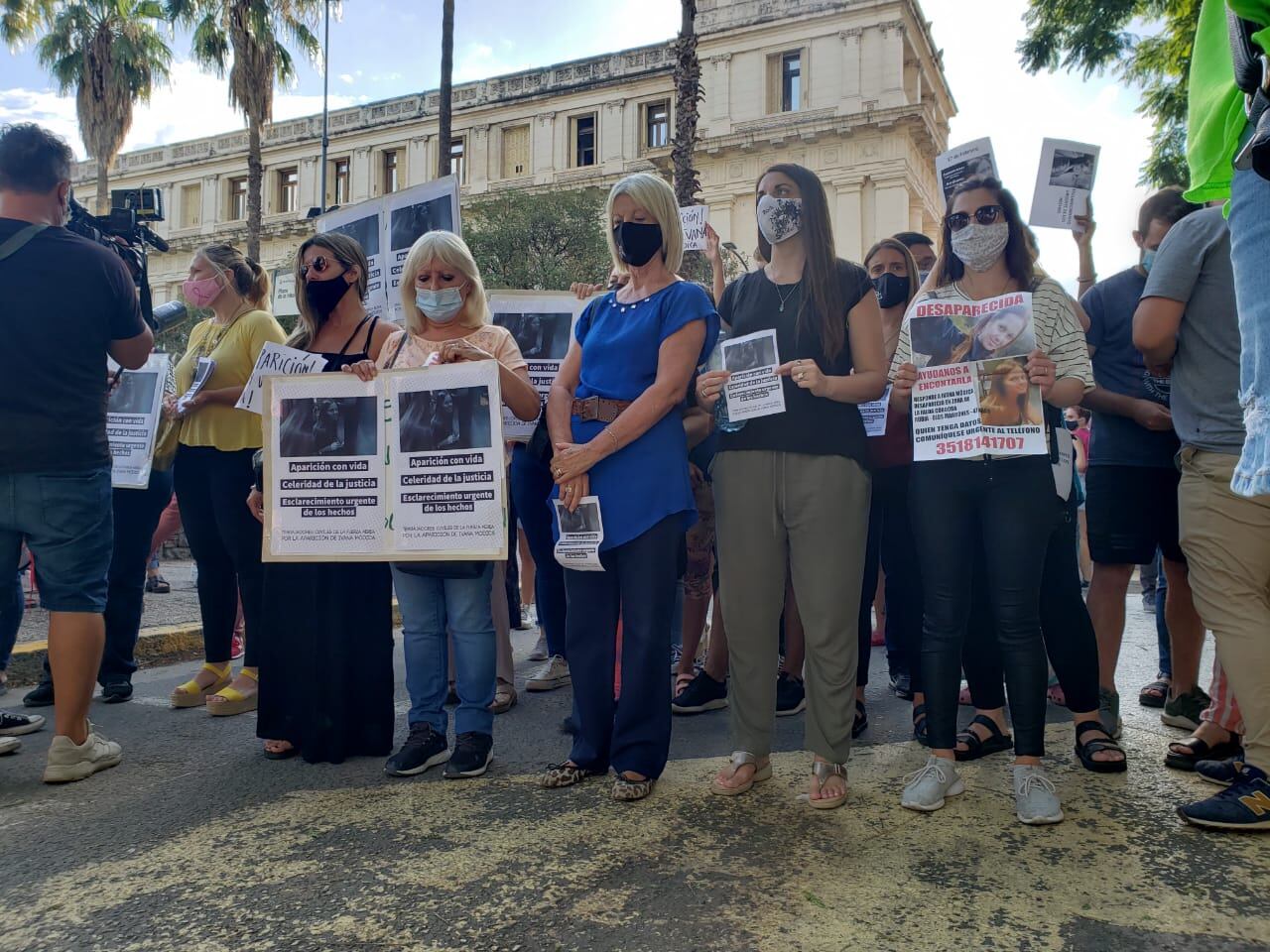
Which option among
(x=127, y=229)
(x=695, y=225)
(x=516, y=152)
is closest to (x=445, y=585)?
(x=127, y=229)

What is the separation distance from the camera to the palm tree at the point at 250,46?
21.9m

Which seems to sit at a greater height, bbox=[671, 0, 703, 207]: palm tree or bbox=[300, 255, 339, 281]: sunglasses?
bbox=[671, 0, 703, 207]: palm tree

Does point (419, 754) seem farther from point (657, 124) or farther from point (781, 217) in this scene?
point (657, 124)

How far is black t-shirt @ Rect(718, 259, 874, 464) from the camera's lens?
3.09m

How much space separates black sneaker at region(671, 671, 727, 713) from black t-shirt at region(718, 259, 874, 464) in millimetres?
1542

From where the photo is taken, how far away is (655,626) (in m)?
3.15

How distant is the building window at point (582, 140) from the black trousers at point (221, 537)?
37834 millimetres

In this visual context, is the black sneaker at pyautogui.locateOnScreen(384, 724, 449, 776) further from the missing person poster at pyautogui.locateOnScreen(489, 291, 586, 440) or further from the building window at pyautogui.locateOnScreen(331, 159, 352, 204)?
the building window at pyautogui.locateOnScreen(331, 159, 352, 204)

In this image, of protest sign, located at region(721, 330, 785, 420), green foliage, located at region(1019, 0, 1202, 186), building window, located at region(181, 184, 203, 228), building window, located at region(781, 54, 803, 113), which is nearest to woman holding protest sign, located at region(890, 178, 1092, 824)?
protest sign, located at region(721, 330, 785, 420)

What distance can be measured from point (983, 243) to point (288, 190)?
50.3 m

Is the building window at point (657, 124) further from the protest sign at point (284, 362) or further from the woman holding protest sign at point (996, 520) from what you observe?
the woman holding protest sign at point (996, 520)

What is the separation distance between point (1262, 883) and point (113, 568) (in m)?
4.65

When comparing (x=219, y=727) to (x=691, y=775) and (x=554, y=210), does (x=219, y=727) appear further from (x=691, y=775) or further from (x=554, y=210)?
(x=554, y=210)

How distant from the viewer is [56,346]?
11.3 ft
